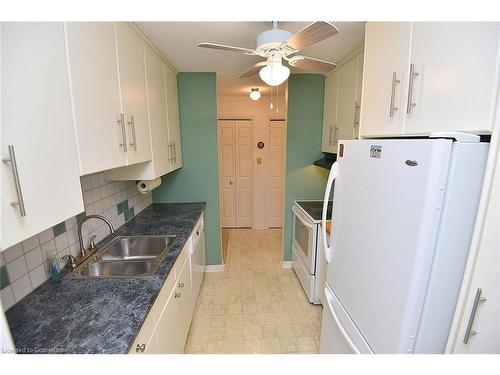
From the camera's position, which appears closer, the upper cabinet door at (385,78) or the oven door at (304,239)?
the upper cabinet door at (385,78)

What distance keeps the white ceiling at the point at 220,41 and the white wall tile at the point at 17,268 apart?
4.74ft

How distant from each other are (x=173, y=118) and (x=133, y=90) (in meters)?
0.91

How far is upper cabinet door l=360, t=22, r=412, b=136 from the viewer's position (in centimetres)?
99

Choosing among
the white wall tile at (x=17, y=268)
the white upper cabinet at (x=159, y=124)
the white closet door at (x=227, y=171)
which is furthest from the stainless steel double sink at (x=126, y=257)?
the white closet door at (x=227, y=171)

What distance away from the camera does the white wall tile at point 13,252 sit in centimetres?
94

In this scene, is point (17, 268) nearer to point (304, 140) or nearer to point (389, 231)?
point (389, 231)

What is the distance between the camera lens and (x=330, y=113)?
2.43m

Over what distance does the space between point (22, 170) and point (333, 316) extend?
1449mm

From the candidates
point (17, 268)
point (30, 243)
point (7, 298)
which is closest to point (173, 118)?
point (30, 243)

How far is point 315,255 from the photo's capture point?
2.17 meters

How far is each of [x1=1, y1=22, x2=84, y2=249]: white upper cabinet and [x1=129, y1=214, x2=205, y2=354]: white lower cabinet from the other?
0.56 metres

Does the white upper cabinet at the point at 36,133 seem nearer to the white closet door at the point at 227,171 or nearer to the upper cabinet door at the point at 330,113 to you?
the upper cabinet door at the point at 330,113
